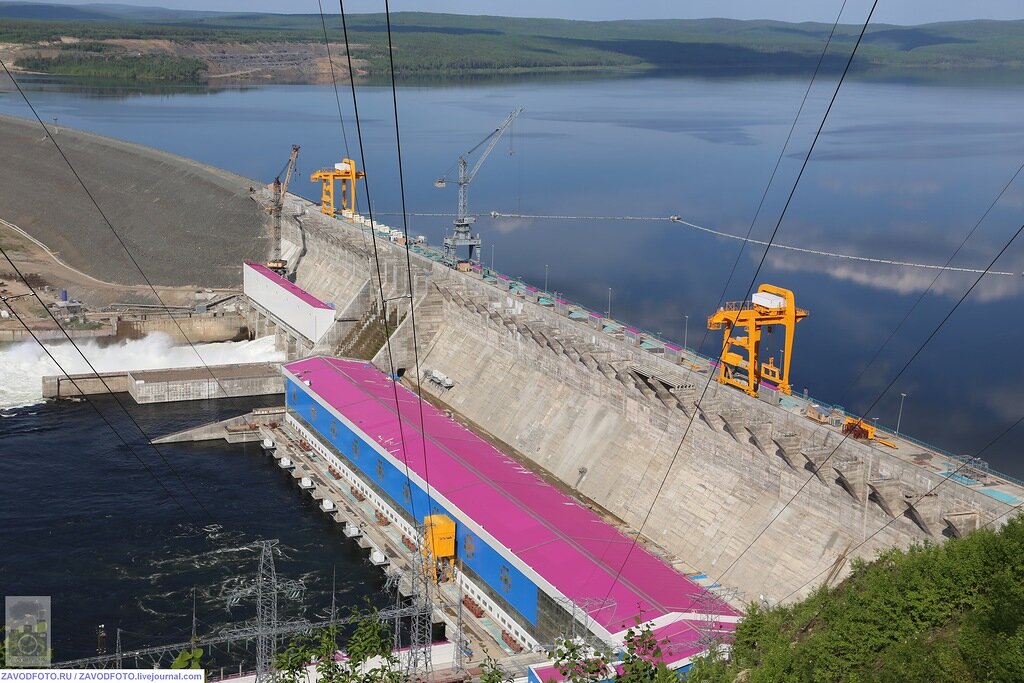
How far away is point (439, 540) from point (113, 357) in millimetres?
24840

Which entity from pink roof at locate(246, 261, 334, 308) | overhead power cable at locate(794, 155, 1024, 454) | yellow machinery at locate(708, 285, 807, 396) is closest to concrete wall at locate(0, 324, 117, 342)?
pink roof at locate(246, 261, 334, 308)

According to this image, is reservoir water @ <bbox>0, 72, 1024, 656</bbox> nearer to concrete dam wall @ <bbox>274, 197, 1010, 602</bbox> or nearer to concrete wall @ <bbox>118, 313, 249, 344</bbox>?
concrete dam wall @ <bbox>274, 197, 1010, 602</bbox>

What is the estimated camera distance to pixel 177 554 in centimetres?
2705

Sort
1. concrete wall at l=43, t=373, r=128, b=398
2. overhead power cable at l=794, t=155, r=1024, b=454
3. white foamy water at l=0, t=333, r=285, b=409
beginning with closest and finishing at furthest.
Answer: concrete wall at l=43, t=373, r=128, b=398, overhead power cable at l=794, t=155, r=1024, b=454, white foamy water at l=0, t=333, r=285, b=409

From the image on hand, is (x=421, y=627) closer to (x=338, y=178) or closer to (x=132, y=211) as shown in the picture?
(x=338, y=178)

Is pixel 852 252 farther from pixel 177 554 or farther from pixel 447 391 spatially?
pixel 177 554

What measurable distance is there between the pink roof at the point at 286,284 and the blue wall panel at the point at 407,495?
8.56 meters

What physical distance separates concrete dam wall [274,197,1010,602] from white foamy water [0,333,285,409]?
8936 mm

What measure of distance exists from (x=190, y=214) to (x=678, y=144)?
176ft

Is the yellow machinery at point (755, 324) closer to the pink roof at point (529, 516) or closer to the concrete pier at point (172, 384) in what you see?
the pink roof at point (529, 516)

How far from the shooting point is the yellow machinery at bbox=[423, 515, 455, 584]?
25.2 m

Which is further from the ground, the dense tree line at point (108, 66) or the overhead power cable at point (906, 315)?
the dense tree line at point (108, 66)

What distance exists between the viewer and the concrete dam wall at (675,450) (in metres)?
22.5

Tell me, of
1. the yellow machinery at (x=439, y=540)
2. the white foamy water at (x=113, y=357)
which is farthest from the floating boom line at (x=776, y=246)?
the yellow machinery at (x=439, y=540)
